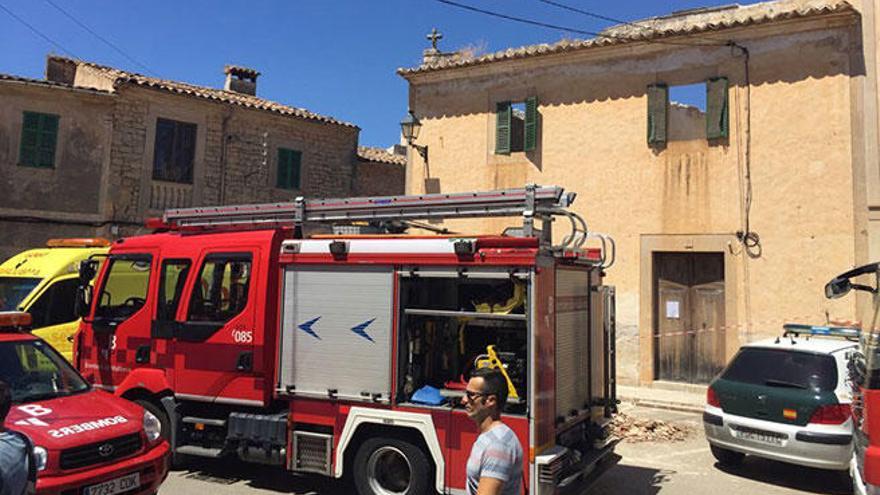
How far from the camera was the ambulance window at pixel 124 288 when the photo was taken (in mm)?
6948

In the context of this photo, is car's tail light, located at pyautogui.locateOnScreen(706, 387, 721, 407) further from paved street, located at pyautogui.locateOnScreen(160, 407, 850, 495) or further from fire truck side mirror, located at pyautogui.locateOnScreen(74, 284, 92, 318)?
fire truck side mirror, located at pyautogui.locateOnScreen(74, 284, 92, 318)

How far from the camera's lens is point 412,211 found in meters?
5.99

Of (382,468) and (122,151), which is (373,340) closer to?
(382,468)

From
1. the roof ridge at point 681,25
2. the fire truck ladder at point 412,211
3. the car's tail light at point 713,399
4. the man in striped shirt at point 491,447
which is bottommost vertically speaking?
the car's tail light at point 713,399

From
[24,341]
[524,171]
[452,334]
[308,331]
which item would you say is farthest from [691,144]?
[24,341]

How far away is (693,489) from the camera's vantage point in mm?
6531

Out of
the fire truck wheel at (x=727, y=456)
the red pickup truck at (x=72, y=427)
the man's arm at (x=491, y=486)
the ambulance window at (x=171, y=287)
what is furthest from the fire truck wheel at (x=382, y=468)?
the fire truck wheel at (x=727, y=456)

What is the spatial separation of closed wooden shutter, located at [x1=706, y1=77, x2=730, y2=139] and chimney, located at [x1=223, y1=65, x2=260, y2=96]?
50.5 ft

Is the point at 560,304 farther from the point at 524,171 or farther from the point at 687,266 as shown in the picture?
the point at 524,171

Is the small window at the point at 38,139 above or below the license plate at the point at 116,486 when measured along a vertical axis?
above

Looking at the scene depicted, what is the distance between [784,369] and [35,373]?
7.35 metres

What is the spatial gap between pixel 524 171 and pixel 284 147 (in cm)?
895

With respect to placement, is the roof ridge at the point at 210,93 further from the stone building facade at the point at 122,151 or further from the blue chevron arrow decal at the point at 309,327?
the blue chevron arrow decal at the point at 309,327

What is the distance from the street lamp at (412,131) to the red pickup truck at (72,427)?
9.94 m
